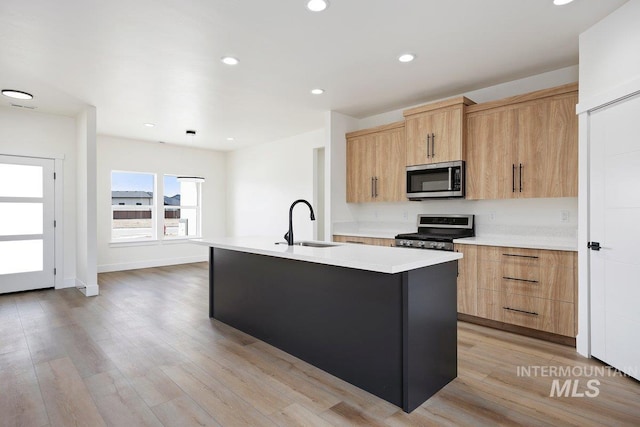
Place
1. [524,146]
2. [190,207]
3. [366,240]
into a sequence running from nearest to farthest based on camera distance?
[524,146] < [366,240] < [190,207]

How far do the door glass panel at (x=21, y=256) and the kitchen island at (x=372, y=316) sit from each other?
13.4 ft

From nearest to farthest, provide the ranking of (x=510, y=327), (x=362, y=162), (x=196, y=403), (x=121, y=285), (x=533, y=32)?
(x=196, y=403) → (x=533, y=32) → (x=510, y=327) → (x=362, y=162) → (x=121, y=285)

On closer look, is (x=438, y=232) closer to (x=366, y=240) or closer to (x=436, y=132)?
→ (x=366, y=240)

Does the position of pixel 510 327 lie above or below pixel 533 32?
below

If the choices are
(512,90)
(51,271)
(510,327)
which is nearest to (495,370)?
(510,327)

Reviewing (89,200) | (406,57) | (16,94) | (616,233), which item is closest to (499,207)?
(616,233)

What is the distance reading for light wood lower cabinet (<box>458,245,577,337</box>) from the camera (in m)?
2.98

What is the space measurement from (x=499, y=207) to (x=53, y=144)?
20.8 ft

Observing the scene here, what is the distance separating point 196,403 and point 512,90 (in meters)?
4.21

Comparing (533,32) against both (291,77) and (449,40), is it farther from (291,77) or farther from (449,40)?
(291,77)

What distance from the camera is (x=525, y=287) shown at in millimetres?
3205

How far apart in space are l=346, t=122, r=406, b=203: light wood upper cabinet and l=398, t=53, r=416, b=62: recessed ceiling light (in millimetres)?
1247

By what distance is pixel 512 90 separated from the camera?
3.78 metres

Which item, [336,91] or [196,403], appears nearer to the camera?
[196,403]
